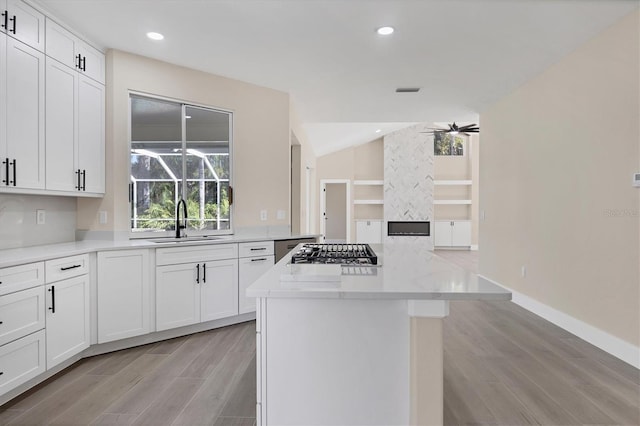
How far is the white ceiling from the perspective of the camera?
2.62 meters

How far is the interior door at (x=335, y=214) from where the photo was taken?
13.5 m

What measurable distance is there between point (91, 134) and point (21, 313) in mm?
1625

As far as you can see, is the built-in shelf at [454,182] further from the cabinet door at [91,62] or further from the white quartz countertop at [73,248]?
the cabinet door at [91,62]

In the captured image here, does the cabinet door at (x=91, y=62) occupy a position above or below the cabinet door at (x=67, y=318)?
above

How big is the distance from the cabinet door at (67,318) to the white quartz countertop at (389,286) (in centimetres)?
169

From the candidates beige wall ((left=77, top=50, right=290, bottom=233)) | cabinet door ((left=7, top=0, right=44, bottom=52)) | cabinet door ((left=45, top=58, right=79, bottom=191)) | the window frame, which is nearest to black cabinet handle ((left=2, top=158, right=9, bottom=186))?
cabinet door ((left=45, top=58, right=79, bottom=191))

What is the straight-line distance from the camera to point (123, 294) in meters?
2.89

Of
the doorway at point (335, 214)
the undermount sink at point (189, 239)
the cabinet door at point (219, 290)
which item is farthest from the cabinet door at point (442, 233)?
the cabinet door at point (219, 290)

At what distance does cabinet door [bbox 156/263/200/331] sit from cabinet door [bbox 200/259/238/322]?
7 cm

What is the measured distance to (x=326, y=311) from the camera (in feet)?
4.93

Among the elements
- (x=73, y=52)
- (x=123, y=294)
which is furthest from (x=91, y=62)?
(x=123, y=294)

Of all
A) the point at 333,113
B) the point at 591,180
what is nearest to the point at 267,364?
the point at 591,180

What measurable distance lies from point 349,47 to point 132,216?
100 inches

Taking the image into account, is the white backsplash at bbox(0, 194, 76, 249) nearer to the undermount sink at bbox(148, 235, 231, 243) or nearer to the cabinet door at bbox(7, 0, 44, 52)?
the undermount sink at bbox(148, 235, 231, 243)
